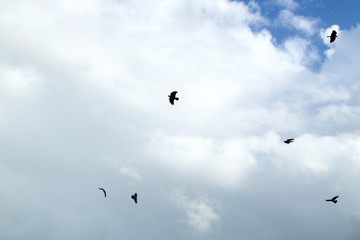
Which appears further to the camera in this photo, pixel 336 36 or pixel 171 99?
pixel 171 99

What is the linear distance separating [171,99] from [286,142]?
15350 mm

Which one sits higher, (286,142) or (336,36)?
(336,36)

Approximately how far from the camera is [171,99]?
4100 cm

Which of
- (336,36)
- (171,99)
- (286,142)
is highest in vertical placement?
(336,36)

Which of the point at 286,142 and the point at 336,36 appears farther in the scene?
the point at 286,142

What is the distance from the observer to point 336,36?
36000 millimetres

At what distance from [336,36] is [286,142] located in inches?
535

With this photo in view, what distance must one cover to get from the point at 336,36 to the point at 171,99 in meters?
19.8

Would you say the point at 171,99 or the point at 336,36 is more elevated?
the point at 336,36

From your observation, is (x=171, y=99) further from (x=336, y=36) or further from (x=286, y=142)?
(x=336, y=36)

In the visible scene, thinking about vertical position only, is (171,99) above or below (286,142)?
above

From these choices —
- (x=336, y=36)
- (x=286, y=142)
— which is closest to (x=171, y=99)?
(x=286, y=142)

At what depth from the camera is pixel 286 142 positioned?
41.5 metres
